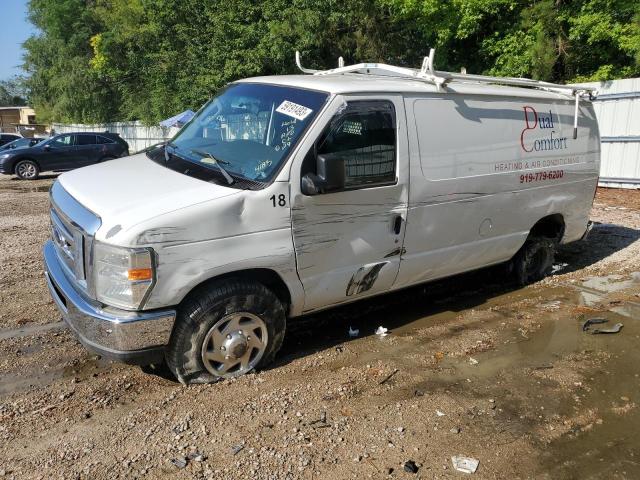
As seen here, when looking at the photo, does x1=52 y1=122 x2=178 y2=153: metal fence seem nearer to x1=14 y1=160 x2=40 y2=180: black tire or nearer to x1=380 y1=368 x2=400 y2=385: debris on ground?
x1=14 y1=160 x2=40 y2=180: black tire

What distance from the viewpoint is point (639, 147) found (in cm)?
1213

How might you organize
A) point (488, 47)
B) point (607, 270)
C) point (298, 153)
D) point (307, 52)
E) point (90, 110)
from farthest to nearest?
point (90, 110) < point (307, 52) < point (488, 47) < point (607, 270) < point (298, 153)

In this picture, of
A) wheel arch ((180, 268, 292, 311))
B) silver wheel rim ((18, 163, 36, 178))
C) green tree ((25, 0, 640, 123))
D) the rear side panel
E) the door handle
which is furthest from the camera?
silver wheel rim ((18, 163, 36, 178))

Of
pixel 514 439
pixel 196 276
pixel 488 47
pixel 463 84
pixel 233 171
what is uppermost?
pixel 488 47

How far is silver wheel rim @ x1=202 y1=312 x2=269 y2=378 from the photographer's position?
3690mm

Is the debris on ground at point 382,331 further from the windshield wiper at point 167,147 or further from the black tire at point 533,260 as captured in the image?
the windshield wiper at point 167,147

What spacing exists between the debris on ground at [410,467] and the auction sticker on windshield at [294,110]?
96.3 inches

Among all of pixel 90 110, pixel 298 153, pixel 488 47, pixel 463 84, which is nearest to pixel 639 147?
pixel 488 47

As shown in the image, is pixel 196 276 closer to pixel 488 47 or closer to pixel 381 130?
pixel 381 130

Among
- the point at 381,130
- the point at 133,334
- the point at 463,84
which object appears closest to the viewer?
the point at 133,334

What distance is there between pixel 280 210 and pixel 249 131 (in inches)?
31.9

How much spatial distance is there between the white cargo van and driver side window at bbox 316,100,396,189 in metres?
0.01

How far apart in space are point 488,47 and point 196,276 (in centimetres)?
1528

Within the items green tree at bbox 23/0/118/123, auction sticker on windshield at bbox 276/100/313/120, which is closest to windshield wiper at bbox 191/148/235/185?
auction sticker on windshield at bbox 276/100/313/120
